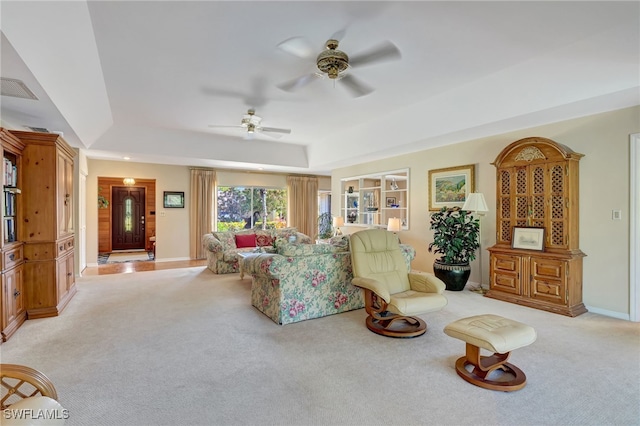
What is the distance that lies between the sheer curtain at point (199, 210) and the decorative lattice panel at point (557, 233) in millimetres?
7500

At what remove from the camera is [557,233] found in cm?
405

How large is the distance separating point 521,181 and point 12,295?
6212mm

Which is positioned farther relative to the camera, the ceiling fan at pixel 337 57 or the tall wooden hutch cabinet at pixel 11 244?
the tall wooden hutch cabinet at pixel 11 244

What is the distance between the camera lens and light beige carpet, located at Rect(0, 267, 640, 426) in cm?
199

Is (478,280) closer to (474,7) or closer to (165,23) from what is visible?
(474,7)

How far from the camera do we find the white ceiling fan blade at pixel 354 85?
3244 mm

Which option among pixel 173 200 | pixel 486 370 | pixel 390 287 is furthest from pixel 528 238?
pixel 173 200

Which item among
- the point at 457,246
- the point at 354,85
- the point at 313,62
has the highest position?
the point at 313,62

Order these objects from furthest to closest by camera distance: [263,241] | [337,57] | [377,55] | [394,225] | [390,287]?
[263,241] → [394,225] → [390,287] → [337,57] → [377,55]

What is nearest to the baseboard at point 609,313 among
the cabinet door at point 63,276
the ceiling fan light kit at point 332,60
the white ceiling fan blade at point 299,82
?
the ceiling fan light kit at point 332,60

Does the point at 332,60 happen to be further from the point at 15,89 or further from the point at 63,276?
the point at 63,276

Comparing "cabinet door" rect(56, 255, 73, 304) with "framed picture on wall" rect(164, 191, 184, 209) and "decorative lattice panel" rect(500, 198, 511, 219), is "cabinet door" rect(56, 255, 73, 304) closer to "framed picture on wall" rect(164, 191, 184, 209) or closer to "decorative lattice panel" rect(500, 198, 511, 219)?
"framed picture on wall" rect(164, 191, 184, 209)

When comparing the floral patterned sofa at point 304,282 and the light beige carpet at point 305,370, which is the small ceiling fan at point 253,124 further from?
the light beige carpet at point 305,370

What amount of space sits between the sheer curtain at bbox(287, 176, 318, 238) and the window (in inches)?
10.7
